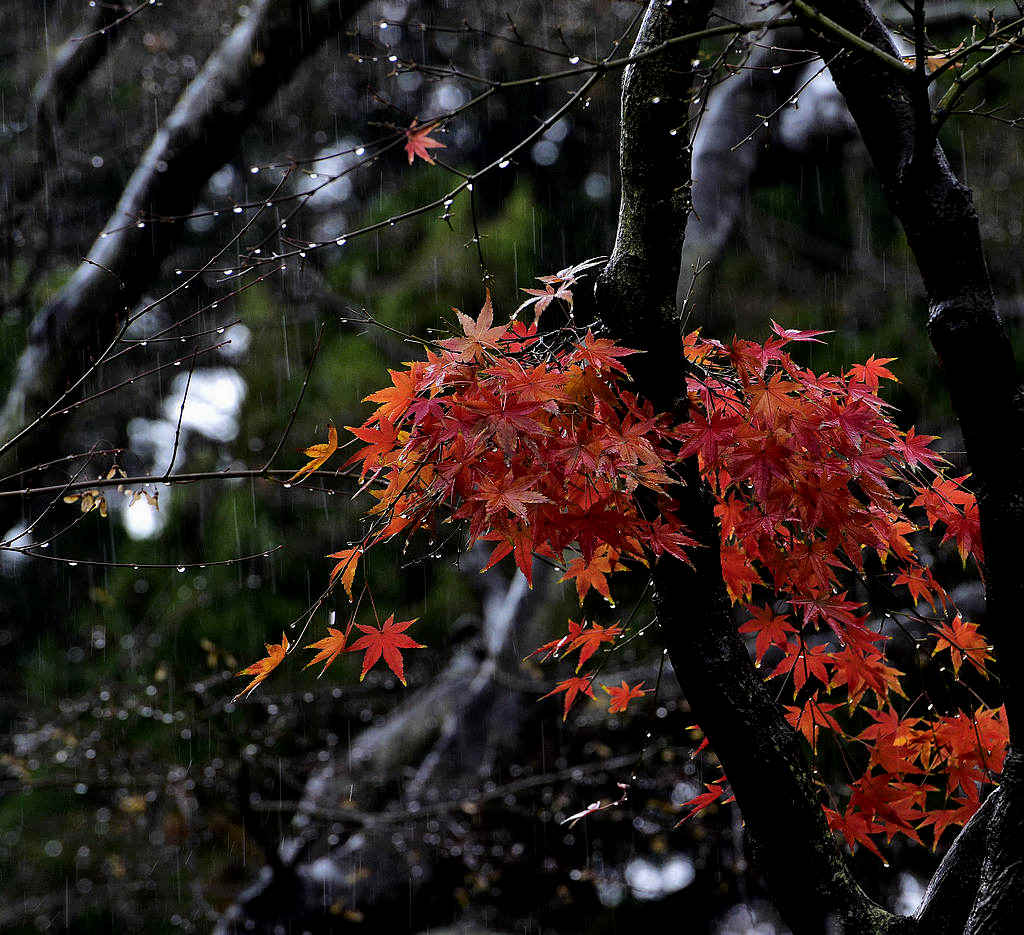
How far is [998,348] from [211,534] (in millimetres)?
4949

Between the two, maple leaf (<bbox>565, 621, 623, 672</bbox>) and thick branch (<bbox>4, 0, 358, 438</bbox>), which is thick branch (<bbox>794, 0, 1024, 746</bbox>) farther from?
thick branch (<bbox>4, 0, 358, 438</bbox>)

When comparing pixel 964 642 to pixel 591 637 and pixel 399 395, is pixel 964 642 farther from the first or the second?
pixel 399 395

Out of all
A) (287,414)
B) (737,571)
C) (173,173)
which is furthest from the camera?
(287,414)

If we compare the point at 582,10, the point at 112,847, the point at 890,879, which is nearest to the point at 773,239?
the point at 582,10

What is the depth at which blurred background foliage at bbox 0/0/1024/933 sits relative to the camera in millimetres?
3887

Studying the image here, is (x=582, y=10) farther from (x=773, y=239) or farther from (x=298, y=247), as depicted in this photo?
(x=298, y=247)

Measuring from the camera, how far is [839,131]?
4.92m

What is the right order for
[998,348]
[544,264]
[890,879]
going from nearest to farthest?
[998,348] < [890,879] < [544,264]

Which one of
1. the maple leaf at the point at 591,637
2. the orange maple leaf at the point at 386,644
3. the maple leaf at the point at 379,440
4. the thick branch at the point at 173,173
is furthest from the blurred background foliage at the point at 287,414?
the maple leaf at the point at 379,440

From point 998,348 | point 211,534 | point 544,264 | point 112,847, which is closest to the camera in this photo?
point 998,348

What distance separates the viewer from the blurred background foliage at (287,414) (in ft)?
12.8

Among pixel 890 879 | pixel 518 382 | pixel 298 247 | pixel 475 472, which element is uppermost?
pixel 298 247

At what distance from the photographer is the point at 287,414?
4797 millimetres

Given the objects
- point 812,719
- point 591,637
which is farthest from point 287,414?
point 812,719
